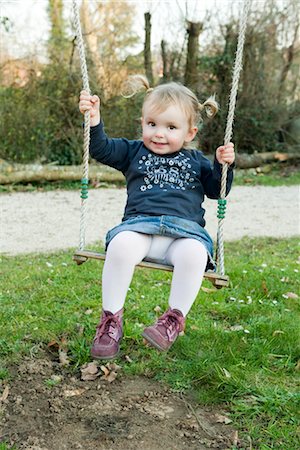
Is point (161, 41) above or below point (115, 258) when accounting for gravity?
above

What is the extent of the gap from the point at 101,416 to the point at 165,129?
1363 millimetres

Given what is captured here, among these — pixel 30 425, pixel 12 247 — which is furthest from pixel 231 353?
pixel 12 247

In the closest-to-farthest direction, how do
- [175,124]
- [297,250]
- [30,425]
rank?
[30,425]
[175,124]
[297,250]

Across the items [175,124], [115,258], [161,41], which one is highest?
[161,41]

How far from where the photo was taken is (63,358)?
9.82 feet

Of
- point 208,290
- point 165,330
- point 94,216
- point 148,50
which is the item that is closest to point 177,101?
point 165,330

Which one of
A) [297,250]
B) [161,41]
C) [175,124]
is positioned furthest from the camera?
[161,41]

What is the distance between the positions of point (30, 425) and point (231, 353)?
3.54ft

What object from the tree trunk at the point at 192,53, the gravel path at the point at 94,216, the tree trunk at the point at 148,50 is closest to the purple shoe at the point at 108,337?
the gravel path at the point at 94,216

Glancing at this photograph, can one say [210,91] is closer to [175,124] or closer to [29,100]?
[29,100]

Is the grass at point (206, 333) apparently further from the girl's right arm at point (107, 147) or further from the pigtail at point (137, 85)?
the pigtail at point (137, 85)

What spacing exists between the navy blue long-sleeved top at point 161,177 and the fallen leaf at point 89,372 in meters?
0.75

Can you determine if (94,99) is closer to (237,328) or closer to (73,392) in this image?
(73,392)

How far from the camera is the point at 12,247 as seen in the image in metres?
5.61
